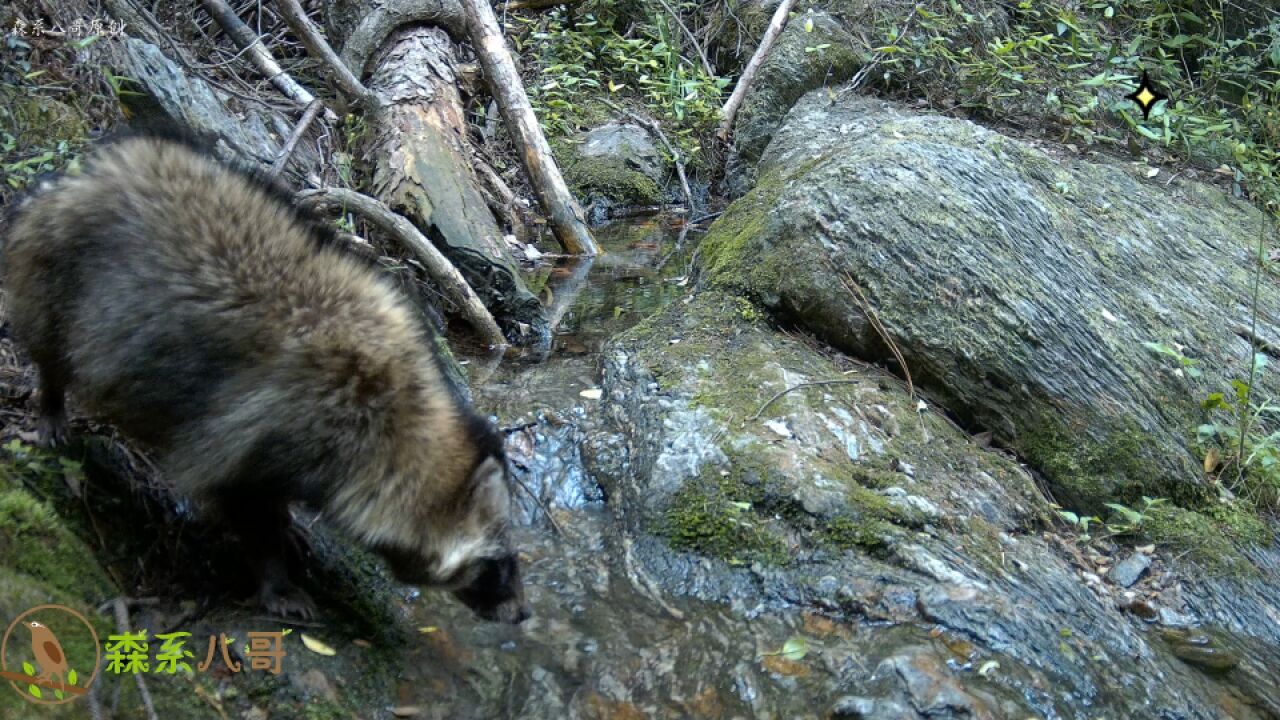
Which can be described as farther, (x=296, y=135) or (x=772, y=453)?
(x=296, y=135)

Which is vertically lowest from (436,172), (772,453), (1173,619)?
(1173,619)

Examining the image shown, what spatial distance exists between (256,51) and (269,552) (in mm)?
5434

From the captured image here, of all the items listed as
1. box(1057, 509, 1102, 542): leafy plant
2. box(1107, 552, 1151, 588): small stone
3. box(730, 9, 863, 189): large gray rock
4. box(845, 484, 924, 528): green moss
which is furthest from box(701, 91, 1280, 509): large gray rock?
box(730, 9, 863, 189): large gray rock

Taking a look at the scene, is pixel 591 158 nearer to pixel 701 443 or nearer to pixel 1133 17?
pixel 1133 17

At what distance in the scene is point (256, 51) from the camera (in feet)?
24.7

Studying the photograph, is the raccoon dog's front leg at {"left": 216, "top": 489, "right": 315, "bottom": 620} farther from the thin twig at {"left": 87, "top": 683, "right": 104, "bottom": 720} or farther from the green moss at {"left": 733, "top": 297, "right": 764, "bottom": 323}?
the green moss at {"left": 733, "top": 297, "right": 764, "bottom": 323}

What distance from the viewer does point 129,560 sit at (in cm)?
334

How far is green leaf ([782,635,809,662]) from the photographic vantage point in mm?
3598

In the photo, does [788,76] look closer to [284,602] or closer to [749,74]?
[749,74]

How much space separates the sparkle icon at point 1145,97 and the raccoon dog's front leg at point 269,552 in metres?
7.50

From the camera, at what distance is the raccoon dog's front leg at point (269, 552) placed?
3.34 metres

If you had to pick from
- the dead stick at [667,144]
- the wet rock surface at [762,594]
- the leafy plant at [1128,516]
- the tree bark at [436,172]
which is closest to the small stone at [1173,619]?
the wet rock surface at [762,594]

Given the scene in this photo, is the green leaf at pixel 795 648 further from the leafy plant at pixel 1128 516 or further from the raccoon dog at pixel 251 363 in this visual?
the leafy plant at pixel 1128 516

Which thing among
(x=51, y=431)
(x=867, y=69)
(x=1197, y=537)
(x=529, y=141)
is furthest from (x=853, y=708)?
(x=867, y=69)
